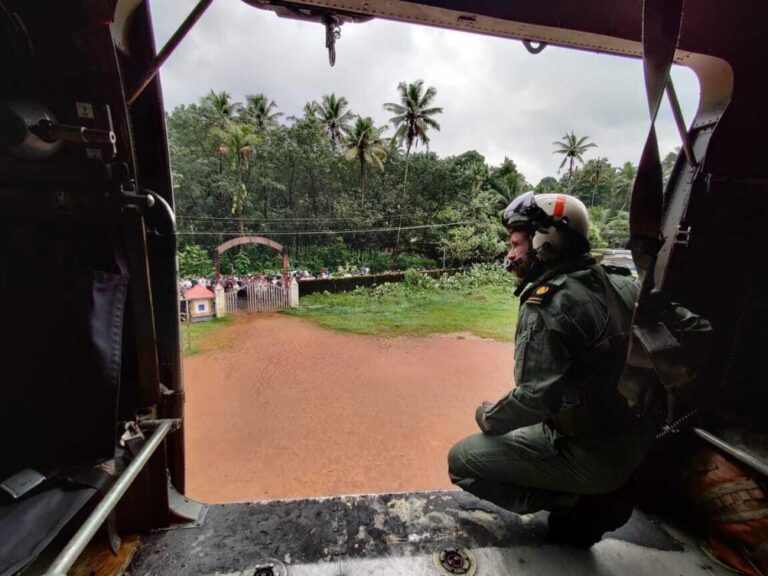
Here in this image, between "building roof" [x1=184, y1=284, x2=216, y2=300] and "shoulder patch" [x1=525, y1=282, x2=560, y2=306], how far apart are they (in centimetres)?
1482

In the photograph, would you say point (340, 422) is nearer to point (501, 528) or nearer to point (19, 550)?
point (501, 528)

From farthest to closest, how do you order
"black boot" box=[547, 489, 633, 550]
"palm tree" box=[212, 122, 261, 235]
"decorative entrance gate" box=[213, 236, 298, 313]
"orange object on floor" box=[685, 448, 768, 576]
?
"palm tree" box=[212, 122, 261, 235], "decorative entrance gate" box=[213, 236, 298, 313], "black boot" box=[547, 489, 633, 550], "orange object on floor" box=[685, 448, 768, 576]

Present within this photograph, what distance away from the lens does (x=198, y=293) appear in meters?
14.6

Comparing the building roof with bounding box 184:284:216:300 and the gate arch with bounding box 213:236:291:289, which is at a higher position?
the gate arch with bounding box 213:236:291:289

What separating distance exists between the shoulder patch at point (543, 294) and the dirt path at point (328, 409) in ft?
17.5

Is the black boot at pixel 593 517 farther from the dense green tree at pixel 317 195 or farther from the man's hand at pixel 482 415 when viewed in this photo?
the dense green tree at pixel 317 195

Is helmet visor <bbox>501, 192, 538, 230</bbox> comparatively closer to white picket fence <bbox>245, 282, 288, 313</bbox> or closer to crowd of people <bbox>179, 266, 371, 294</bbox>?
crowd of people <bbox>179, 266, 371, 294</bbox>

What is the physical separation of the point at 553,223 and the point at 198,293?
1519cm

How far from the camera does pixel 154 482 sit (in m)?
1.87

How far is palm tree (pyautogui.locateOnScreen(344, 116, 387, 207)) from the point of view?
23375 mm

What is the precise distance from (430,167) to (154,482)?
81.8ft

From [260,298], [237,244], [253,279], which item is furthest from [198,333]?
[253,279]

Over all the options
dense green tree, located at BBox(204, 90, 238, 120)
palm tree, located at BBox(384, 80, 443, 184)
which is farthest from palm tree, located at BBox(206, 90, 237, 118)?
palm tree, located at BBox(384, 80, 443, 184)

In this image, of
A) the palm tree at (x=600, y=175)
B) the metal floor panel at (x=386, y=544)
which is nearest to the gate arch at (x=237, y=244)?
the metal floor panel at (x=386, y=544)
